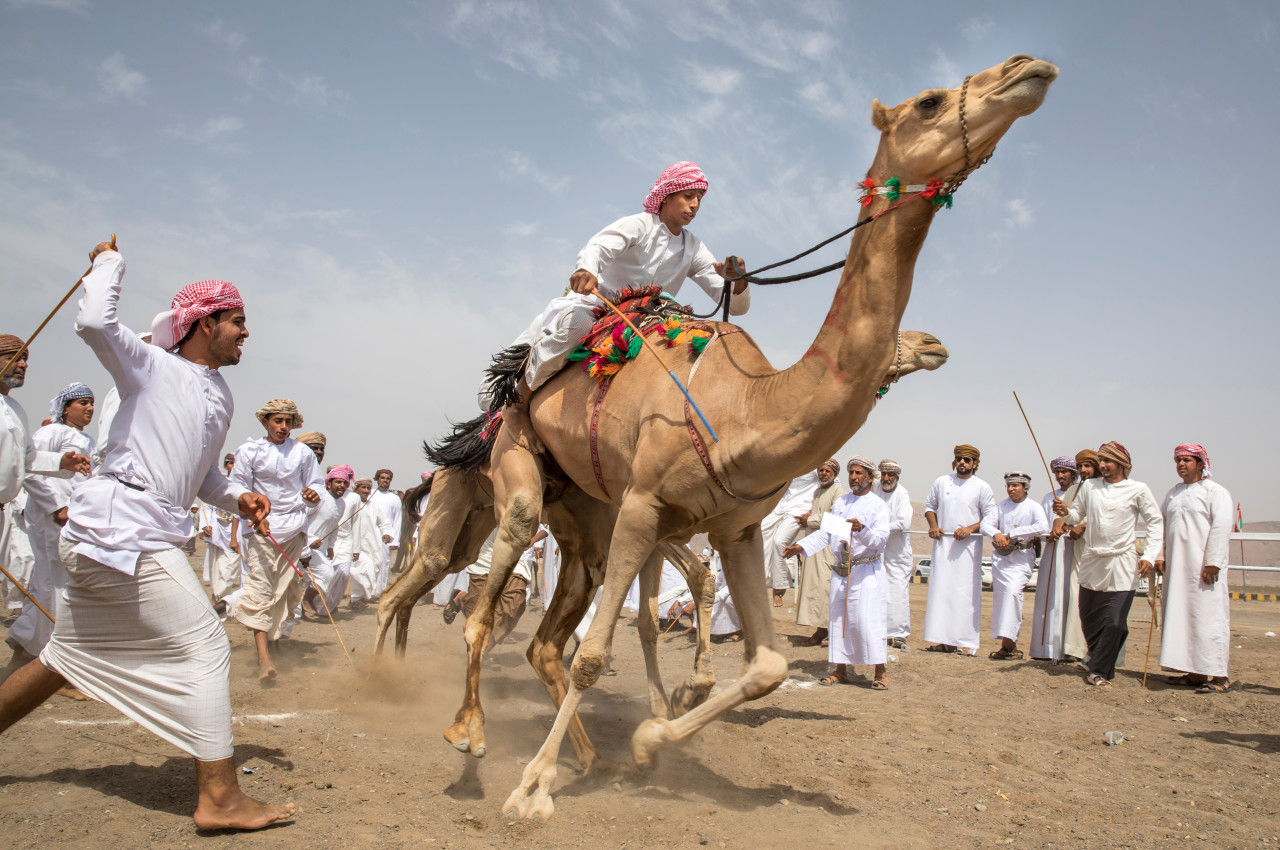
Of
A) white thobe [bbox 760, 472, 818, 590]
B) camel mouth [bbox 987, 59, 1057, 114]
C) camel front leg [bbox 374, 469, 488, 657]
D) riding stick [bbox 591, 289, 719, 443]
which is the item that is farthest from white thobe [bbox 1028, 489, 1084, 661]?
camel mouth [bbox 987, 59, 1057, 114]

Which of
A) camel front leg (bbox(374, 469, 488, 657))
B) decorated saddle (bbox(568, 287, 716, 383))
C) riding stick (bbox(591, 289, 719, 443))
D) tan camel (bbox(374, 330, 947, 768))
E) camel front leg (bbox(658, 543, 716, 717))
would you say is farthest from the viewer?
camel front leg (bbox(374, 469, 488, 657))

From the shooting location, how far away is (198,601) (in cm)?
364

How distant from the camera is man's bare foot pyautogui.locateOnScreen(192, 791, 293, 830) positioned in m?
3.44

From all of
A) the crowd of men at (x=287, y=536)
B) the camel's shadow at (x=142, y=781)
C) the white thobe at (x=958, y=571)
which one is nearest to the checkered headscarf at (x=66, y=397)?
the crowd of men at (x=287, y=536)

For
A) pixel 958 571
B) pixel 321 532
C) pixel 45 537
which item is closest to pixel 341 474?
pixel 321 532

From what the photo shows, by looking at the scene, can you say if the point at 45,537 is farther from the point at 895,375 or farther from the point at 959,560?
the point at 959,560

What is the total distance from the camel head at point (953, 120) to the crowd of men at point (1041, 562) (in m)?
5.37

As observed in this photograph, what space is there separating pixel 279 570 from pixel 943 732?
20.8 ft

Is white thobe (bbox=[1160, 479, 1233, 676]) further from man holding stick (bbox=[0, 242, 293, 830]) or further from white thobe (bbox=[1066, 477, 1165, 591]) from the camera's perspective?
man holding stick (bbox=[0, 242, 293, 830])

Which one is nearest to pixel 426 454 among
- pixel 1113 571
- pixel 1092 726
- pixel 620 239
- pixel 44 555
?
pixel 620 239

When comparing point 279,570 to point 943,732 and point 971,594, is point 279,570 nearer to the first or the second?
point 943,732

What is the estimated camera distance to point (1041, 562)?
34.3ft

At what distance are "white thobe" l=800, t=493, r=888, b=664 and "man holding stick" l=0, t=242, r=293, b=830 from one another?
5919mm

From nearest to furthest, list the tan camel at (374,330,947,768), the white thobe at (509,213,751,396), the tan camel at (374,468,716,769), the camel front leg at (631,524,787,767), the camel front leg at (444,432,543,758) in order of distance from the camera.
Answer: the camel front leg at (631,524,787,767) < the tan camel at (374,330,947,768) < the white thobe at (509,213,751,396) < the camel front leg at (444,432,543,758) < the tan camel at (374,468,716,769)
